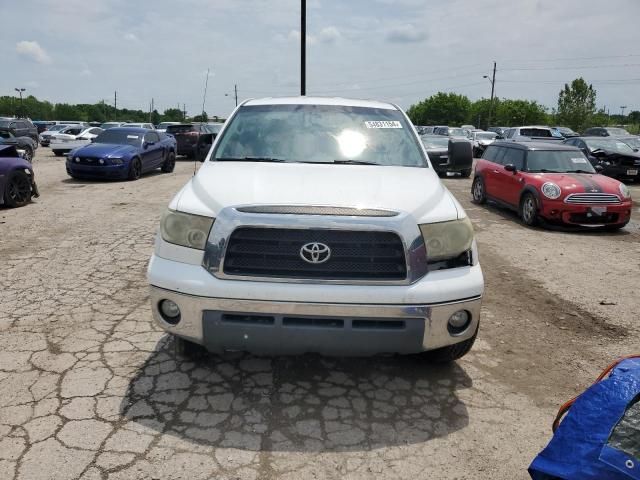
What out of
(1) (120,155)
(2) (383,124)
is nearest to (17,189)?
(1) (120,155)

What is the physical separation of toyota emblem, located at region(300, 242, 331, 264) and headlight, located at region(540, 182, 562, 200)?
7515 millimetres

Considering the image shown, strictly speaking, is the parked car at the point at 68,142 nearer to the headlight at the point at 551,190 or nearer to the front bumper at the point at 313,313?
the headlight at the point at 551,190

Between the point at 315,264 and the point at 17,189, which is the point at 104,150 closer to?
the point at 17,189

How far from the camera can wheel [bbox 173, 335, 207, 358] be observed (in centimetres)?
353

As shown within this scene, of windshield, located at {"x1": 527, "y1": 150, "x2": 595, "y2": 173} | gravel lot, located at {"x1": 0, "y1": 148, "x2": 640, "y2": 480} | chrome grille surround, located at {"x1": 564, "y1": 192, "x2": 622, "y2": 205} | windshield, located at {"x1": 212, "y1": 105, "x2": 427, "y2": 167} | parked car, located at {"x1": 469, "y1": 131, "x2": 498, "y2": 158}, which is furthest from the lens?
parked car, located at {"x1": 469, "y1": 131, "x2": 498, "y2": 158}

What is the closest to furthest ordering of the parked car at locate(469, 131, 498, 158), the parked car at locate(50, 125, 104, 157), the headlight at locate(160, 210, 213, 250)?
the headlight at locate(160, 210, 213, 250)
the parked car at locate(50, 125, 104, 157)
the parked car at locate(469, 131, 498, 158)

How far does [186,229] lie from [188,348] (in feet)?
3.10

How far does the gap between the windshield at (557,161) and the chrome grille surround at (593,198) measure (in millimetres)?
1140

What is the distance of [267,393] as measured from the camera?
3273 millimetres

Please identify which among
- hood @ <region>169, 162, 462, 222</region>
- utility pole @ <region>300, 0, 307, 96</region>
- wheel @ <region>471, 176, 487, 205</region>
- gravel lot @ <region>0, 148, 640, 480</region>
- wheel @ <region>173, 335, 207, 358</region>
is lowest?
gravel lot @ <region>0, 148, 640, 480</region>

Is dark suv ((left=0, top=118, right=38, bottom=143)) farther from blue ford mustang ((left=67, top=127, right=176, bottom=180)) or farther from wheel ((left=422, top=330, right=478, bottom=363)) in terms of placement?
wheel ((left=422, top=330, right=478, bottom=363))

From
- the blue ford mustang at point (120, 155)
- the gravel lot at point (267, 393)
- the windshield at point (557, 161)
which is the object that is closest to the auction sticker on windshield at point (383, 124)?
the gravel lot at point (267, 393)

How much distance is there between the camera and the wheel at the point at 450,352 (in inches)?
135

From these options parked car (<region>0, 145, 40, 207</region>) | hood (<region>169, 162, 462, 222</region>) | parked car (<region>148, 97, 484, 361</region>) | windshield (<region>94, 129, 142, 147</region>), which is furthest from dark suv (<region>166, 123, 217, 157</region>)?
parked car (<region>148, 97, 484, 361</region>)
